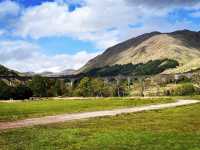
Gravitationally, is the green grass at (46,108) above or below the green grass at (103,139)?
above

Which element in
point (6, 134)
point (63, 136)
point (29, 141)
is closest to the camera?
point (29, 141)

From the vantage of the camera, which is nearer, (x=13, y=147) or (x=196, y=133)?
(x=13, y=147)

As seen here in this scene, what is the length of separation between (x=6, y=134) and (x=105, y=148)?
1424 cm

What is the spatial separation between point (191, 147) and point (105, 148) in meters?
6.06

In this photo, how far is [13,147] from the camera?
32.1 metres

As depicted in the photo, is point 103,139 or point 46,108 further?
point 46,108

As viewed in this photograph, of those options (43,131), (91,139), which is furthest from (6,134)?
(91,139)

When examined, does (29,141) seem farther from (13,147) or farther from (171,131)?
(171,131)

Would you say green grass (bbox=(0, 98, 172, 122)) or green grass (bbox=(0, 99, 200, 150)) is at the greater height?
green grass (bbox=(0, 98, 172, 122))

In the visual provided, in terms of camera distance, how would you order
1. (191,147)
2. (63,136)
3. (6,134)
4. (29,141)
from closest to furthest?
1. (191,147)
2. (29,141)
3. (63,136)
4. (6,134)

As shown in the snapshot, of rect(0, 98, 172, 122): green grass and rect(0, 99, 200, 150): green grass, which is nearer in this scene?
rect(0, 99, 200, 150): green grass

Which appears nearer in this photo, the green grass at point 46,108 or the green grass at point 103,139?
the green grass at point 103,139

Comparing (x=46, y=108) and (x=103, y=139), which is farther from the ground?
(x=46, y=108)

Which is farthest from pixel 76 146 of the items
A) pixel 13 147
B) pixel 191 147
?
pixel 191 147
